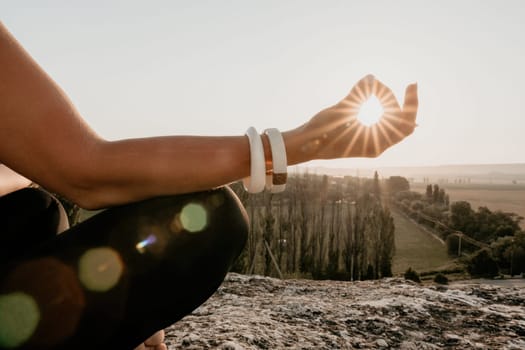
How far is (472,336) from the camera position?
6.98ft

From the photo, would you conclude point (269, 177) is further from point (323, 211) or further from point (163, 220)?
point (323, 211)

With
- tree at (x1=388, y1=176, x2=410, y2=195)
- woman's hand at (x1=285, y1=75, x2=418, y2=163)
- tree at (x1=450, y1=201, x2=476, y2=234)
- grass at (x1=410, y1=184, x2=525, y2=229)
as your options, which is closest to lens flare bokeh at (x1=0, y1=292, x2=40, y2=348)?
woman's hand at (x1=285, y1=75, x2=418, y2=163)

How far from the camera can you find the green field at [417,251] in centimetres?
2463

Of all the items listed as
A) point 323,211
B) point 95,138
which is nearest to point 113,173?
point 95,138

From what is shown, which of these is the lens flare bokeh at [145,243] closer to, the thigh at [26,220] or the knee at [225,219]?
the knee at [225,219]

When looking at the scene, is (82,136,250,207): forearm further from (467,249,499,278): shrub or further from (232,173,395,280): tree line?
(467,249,499,278): shrub

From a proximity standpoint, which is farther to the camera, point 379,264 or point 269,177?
point 379,264

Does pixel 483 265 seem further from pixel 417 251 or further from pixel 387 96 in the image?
pixel 387 96

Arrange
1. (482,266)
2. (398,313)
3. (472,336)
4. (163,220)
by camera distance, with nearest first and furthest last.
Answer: (163,220), (472,336), (398,313), (482,266)

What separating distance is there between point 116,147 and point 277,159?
0.38 metres

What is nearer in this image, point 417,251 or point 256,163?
point 256,163

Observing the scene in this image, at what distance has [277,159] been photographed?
3.73ft

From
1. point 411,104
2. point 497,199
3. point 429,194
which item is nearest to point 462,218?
point 429,194

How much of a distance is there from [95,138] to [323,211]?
1784 centimetres
